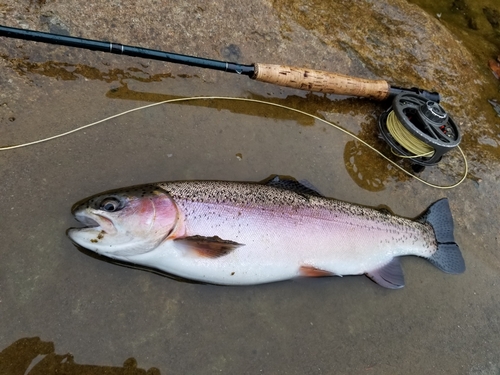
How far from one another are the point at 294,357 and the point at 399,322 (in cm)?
87

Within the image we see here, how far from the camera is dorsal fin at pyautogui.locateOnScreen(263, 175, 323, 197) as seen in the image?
10.5 feet

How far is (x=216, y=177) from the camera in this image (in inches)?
126

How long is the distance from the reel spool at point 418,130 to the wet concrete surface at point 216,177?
0.17 m

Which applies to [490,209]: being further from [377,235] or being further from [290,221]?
[290,221]

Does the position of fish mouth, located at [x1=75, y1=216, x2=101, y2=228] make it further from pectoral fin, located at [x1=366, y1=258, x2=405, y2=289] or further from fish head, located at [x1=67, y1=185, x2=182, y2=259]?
pectoral fin, located at [x1=366, y1=258, x2=405, y2=289]

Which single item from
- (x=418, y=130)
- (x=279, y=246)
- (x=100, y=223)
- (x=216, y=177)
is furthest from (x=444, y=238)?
(x=100, y=223)

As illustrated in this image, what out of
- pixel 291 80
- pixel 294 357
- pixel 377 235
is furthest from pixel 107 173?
pixel 377 235

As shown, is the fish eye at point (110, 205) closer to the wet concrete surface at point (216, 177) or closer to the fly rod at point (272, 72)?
the wet concrete surface at point (216, 177)

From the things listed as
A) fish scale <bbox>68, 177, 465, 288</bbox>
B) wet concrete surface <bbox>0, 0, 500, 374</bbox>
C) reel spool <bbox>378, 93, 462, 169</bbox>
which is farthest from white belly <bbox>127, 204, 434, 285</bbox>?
reel spool <bbox>378, 93, 462, 169</bbox>

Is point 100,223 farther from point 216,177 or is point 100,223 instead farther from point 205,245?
point 216,177

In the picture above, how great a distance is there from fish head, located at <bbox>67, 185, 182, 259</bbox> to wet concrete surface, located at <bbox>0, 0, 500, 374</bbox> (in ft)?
0.54

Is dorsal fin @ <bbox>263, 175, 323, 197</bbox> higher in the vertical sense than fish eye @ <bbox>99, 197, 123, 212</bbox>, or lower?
higher

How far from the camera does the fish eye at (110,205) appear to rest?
2.68m

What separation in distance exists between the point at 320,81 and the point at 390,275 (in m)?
1.63
